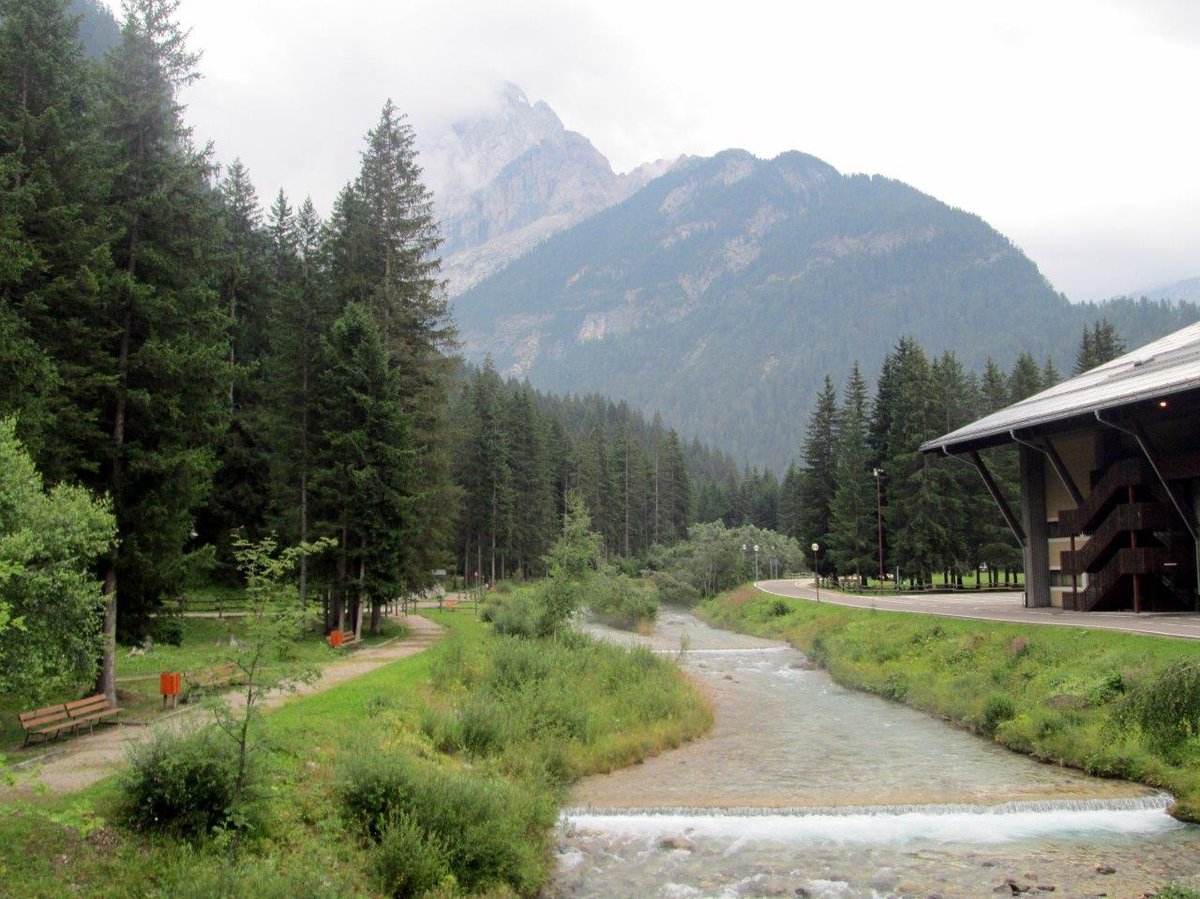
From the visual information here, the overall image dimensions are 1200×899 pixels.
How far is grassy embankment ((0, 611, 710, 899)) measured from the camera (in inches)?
395

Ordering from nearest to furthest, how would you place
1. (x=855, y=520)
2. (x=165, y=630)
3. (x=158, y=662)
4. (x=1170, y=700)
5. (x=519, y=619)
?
(x=1170, y=700) → (x=165, y=630) → (x=158, y=662) → (x=519, y=619) → (x=855, y=520)

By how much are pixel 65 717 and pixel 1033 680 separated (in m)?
23.5

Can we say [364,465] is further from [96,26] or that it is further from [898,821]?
[96,26]

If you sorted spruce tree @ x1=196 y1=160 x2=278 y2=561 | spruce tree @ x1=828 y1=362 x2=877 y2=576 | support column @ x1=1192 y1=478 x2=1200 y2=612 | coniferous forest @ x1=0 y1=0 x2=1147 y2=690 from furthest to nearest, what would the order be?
spruce tree @ x1=828 y1=362 x2=877 y2=576 → spruce tree @ x1=196 y1=160 x2=278 y2=561 → support column @ x1=1192 y1=478 x2=1200 y2=612 → coniferous forest @ x1=0 y1=0 x2=1147 y2=690

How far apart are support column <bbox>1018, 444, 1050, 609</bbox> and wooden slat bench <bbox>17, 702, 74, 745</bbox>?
121 ft

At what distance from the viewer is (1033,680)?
2400cm

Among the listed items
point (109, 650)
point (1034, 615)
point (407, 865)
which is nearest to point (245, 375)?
point (109, 650)

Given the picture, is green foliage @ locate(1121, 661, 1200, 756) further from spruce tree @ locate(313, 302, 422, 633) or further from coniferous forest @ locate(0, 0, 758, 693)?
spruce tree @ locate(313, 302, 422, 633)

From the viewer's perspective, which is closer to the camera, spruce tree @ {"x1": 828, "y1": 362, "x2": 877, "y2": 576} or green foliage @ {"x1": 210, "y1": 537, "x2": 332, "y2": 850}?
green foliage @ {"x1": 210, "y1": 537, "x2": 332, "y2": 850}

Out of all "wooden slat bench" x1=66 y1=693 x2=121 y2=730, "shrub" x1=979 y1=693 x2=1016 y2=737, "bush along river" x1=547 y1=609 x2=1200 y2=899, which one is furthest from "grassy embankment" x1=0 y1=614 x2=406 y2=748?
"shrub" x1=979 y1=693 x2=1016 y2=737

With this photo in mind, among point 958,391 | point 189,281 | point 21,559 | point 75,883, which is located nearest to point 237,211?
point 189,281

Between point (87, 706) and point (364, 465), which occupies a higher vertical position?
point (364, 465)

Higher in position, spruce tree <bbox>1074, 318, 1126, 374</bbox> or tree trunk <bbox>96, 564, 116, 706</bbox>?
spruce tree <bbox>1074, 318, 1126, 374</bbox>

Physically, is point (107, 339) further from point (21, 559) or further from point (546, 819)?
point (546, 819)
